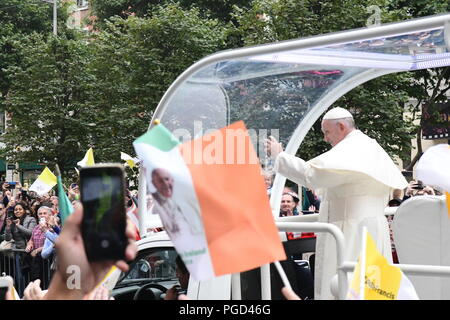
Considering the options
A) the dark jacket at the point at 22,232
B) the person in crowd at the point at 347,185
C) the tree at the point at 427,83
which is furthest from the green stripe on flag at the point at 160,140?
the tree at the point at 427,83

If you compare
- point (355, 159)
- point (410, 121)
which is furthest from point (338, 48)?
point (410, 121)

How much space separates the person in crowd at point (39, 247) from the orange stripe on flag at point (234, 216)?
31.4 feet

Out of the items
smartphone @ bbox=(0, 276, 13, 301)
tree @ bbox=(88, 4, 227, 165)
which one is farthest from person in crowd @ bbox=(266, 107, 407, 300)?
tree @ bbox=(88, 4, 227, 165)

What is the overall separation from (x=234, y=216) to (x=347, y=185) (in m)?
3.12

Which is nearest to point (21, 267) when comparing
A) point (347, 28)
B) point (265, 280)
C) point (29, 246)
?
point (29, 246)

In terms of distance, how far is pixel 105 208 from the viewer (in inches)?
108

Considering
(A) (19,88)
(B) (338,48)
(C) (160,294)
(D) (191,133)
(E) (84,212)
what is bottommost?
(C) (160,294)

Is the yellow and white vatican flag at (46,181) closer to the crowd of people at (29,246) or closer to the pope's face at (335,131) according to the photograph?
the crowd of people at (29,246)

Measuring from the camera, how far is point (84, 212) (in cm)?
276

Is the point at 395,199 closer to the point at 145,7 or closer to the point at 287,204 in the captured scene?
the point at 287,204

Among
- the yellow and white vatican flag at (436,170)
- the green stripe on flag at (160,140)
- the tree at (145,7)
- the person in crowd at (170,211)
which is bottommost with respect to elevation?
the person in crowd at (170,211)

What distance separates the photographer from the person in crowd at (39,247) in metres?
12.4
